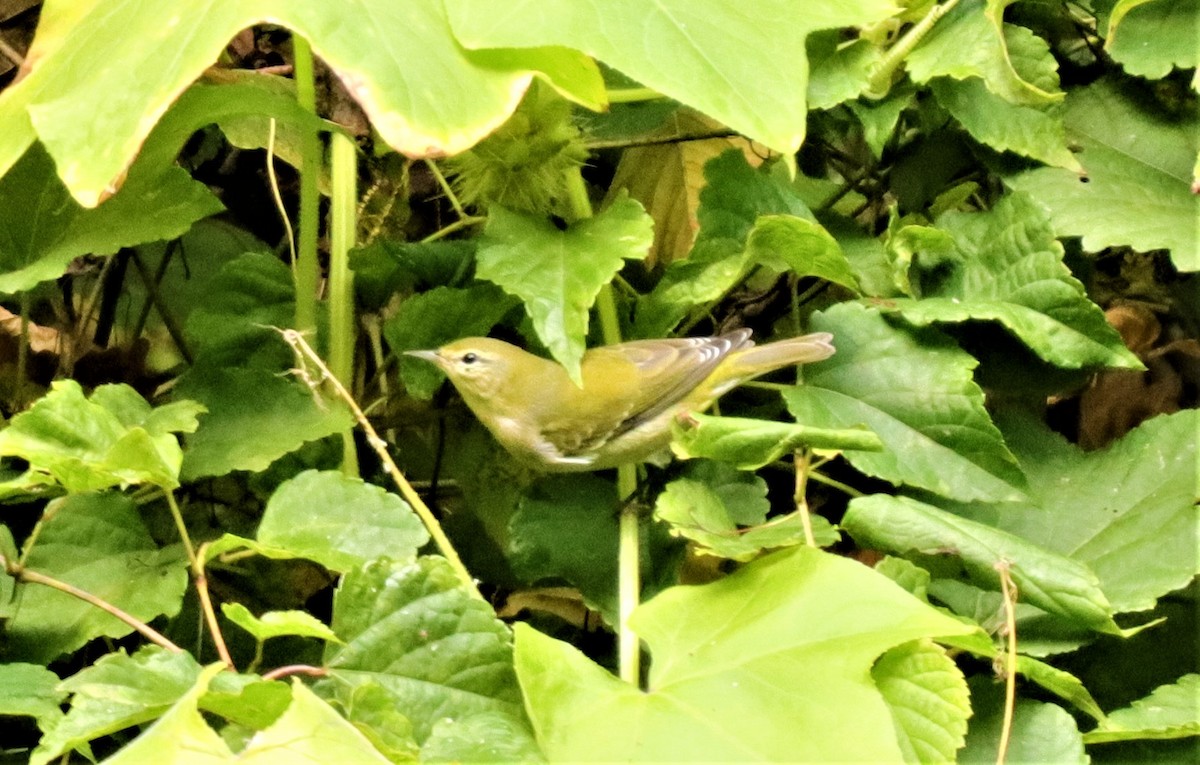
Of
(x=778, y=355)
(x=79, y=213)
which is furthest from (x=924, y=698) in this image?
(x=79, y=213)

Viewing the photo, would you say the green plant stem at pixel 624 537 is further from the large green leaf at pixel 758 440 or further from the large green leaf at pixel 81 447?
the large green leaf at pixel 81 447

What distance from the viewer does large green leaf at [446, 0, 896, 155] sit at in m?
0.84

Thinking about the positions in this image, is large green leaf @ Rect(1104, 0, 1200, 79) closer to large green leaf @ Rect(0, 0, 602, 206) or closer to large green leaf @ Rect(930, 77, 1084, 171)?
large green leaf @ Rect(930, 77, 1084, 171)

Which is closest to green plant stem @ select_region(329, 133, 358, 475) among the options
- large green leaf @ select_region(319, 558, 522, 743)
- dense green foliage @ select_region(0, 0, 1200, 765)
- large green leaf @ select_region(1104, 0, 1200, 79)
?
dense green foliage @ select_region(0, 0, 1200, 765)

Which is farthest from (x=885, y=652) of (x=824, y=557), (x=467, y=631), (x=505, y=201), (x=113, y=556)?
(x=113, y=556)

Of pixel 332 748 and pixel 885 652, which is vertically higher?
pixel 332 748

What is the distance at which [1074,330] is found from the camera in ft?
3.61

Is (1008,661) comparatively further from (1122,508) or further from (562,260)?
(562,260)

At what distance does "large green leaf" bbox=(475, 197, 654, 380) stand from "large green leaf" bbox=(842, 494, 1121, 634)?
34cm

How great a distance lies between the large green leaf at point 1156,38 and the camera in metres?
1.18

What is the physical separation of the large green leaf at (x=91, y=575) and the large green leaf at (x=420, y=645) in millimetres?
210

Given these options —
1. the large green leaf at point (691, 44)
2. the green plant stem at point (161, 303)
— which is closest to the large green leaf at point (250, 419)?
the green plant stem at point (161, 303)

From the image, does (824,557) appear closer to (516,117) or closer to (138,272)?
(516,117)

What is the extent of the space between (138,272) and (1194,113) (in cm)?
152
